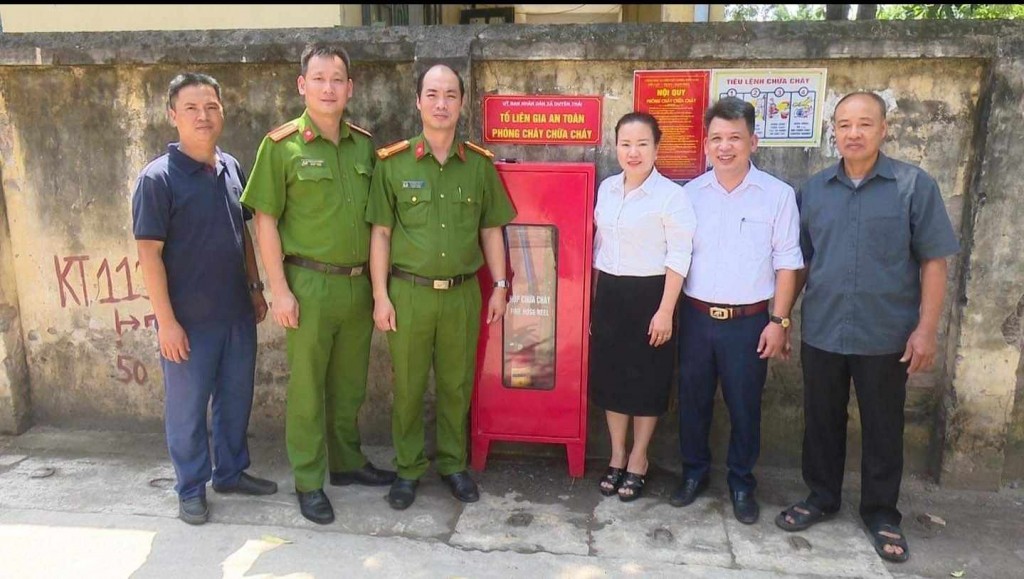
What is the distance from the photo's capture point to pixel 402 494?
3.50 metres

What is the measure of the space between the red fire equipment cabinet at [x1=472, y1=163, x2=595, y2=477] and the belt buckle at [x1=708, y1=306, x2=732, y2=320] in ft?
2.00

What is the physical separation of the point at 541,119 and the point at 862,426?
6.96ft

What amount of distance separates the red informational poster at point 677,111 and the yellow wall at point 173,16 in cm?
362

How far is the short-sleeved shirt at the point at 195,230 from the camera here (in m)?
3.10

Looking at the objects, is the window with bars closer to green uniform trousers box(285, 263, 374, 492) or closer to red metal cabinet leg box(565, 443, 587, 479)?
green uniform trousers box(285, 263, 374, 492)

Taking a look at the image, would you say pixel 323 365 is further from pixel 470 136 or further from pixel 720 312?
pixel 720 312

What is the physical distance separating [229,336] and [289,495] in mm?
856

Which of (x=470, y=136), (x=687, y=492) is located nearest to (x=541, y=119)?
(x=470, y=136)

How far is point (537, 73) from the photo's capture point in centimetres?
372

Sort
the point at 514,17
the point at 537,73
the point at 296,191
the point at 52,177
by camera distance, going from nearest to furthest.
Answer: the point at 296,191 → the point at 537,73 → the point at 52,177 → the point at 514,17

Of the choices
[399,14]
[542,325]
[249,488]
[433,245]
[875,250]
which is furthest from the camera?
[399,14]

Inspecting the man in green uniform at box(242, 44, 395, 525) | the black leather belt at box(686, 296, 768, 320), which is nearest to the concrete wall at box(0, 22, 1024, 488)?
the man in green uniform at box(242, 44, 395, 525)

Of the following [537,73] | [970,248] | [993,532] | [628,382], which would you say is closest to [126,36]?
[537,73]

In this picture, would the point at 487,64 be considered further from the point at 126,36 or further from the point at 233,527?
the point at 233,527
